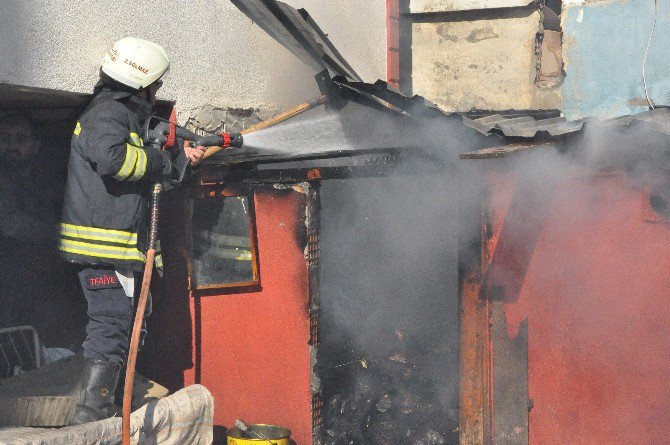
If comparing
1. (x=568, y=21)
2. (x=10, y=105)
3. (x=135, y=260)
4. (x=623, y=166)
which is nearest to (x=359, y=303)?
(x=135, y=260)

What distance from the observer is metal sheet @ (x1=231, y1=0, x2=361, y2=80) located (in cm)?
731

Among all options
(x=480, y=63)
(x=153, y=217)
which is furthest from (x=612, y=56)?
(x=153, y=217)

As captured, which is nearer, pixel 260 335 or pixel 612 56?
pixel 260 335

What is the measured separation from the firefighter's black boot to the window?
1325mm

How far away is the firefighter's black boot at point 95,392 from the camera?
4.74m

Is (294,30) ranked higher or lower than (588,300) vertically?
higher

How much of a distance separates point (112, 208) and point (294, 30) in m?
3.32

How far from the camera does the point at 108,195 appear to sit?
500cm

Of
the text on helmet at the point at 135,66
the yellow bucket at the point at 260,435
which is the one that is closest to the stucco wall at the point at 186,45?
the text on helmet at the point at 135,66

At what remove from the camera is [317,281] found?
5.90 meters

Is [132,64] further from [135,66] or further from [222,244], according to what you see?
[222,244]

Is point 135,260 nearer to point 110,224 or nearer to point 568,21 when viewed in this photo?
point 110,224

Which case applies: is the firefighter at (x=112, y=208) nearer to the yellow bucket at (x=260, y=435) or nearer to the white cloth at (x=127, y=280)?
the white cloth at (x=127, y=280)

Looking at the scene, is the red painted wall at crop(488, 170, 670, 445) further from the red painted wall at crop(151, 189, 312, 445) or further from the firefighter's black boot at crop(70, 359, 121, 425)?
the firefighter's black boot at crop(70, 359, 121, 425)
